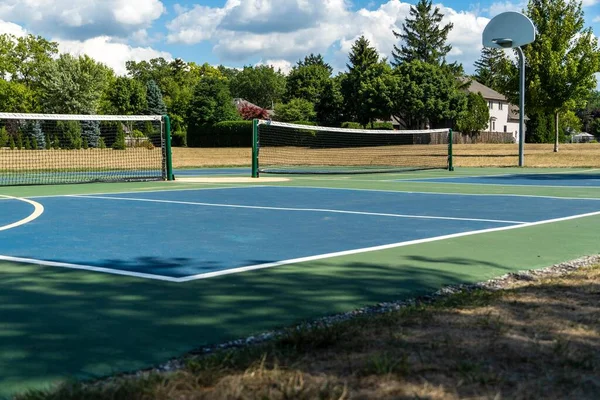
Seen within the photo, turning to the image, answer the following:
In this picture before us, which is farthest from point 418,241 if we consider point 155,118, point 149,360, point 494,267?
point 155,118

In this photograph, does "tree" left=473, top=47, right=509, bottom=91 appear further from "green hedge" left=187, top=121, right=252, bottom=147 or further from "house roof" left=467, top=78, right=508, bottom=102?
"green hedge" left=187, top=121, right=252, bottom=147

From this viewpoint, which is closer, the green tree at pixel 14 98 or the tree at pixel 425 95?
the tree at pixel 425 95

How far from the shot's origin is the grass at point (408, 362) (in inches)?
118

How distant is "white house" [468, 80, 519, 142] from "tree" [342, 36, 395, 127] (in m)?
22.1

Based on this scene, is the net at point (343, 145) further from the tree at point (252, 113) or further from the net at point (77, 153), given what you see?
the tree at point (252, 113)

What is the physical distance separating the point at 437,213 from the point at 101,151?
1364 inches

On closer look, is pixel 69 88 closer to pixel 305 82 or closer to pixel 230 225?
pixel 305 82

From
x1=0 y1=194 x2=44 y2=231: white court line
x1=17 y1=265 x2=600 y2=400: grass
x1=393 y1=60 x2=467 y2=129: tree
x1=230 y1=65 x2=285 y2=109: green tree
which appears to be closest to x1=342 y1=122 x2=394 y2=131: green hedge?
x1=393 y1=60 x2=467 y2=129: tree

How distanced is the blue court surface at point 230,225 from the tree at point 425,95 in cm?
5489

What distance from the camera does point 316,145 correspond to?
59.4 metres

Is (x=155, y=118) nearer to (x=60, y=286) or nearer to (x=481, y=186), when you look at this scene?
(x=481, y=186)

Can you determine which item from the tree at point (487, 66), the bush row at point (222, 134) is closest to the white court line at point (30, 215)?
the bush row at point (222, 134)

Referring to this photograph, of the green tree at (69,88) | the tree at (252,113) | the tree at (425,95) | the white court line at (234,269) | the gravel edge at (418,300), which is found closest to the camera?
the gravel edge at (418,300)

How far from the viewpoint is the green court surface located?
3.66 metres
